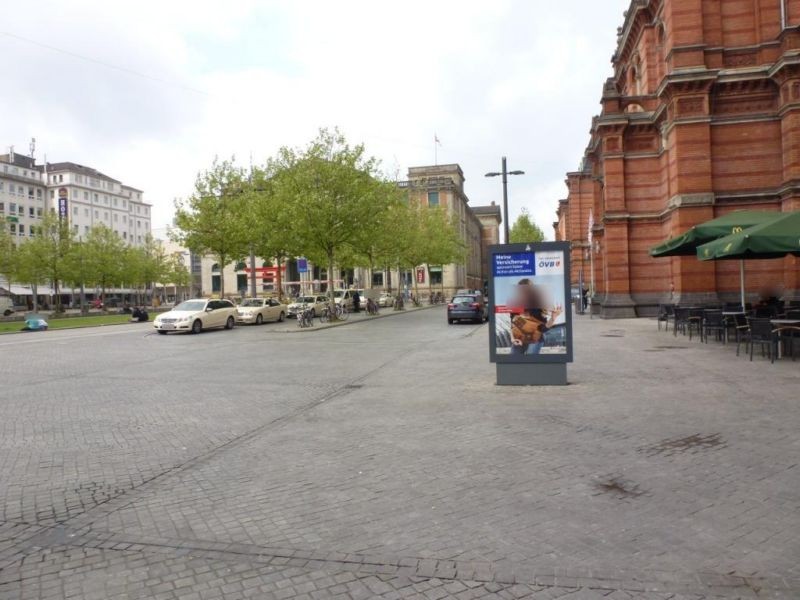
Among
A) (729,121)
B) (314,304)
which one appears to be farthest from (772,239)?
(314,304)

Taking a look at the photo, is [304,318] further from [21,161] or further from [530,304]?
[21,161]

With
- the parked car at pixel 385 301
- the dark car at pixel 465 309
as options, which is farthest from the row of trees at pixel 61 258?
the dark car at pixel 465 309

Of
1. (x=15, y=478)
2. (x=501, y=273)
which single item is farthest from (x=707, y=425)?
(x=15, y=478)

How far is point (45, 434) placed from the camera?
7203 millimetres

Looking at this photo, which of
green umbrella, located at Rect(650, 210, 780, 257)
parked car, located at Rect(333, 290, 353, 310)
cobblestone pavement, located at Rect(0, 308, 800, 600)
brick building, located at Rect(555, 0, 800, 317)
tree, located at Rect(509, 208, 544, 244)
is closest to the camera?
cobblestone pavement, located at Rect(0, 308, 800, 600)

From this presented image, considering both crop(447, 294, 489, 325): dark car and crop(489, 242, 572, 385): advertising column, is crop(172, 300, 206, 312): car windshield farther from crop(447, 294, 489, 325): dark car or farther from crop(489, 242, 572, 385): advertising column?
crop(489, 242, 572, 385): advertising column

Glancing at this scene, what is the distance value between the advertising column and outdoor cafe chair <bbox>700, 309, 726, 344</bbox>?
8.08 meters

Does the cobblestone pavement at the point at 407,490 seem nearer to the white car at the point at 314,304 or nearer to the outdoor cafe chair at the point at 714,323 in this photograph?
the outdoor cafe chair at the point at 714,323

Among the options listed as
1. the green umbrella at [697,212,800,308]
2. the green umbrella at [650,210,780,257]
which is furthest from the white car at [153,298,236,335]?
the green umbrella at [697,212,800,308]

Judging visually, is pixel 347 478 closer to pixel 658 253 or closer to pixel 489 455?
pixel 489 455

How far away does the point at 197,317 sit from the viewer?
25844 millimetres

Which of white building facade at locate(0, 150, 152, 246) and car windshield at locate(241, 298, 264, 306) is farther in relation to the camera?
white building facade at locate(0, 150, 152, 246)

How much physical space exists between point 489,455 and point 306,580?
2.84 meters

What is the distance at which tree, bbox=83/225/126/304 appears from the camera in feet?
181
